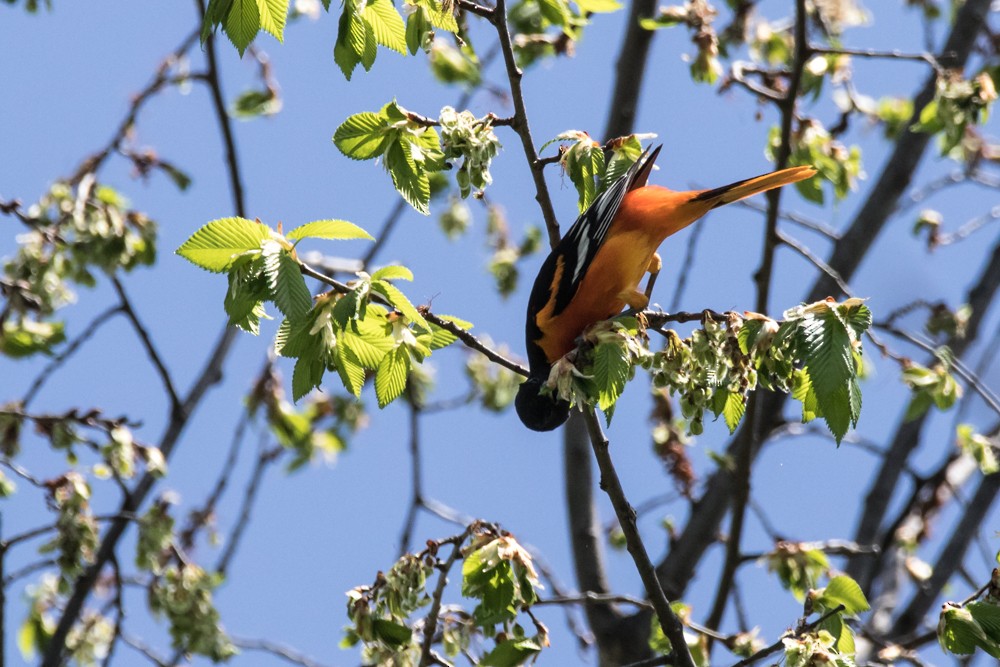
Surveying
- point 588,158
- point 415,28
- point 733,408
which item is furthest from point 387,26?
point 733,408

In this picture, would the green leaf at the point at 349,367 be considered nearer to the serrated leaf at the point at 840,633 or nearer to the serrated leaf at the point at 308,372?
the serrated leaf at the point at 308,372

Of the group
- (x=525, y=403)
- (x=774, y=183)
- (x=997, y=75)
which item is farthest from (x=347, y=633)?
(x=997, y=75)

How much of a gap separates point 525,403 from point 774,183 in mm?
1139

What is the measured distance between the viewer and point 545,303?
3.94 meters

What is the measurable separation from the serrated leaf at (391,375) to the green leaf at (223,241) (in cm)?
43

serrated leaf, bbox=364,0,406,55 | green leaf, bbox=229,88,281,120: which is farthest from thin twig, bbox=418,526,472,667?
green leaf, bbox=229,88,281,120

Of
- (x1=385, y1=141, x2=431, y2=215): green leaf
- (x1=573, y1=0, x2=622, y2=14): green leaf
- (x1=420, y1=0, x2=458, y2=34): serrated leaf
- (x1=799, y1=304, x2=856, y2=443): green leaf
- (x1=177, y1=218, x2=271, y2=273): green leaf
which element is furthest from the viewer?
(x1=573, y1=0, x2=622, y2=14): green leaf

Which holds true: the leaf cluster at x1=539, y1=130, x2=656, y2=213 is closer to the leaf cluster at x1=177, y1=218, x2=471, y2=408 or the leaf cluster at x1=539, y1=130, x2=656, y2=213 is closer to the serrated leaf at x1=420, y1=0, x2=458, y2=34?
the serrated leaf at x1=420, y1=0, x2=458, y2=34

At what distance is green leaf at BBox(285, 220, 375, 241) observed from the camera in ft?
8.05

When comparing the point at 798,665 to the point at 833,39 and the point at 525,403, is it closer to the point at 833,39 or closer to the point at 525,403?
the point at 525,403

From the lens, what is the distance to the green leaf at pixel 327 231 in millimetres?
2455

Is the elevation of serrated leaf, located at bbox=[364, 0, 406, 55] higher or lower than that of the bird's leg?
lower

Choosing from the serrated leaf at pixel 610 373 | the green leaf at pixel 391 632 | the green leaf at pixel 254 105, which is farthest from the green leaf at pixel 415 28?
the green leaf at pixel 254 105

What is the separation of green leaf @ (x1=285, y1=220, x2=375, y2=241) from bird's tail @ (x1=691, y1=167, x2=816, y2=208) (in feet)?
5.81
